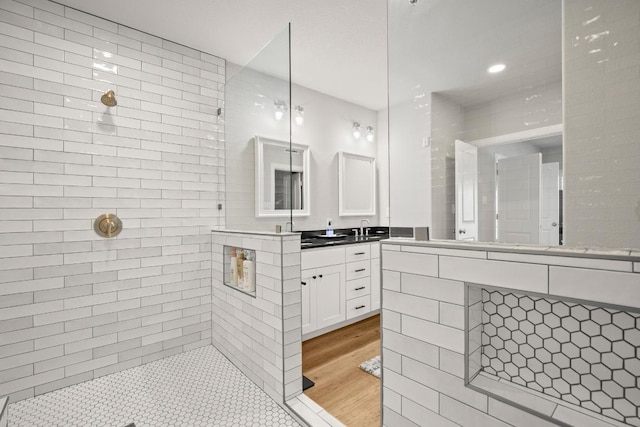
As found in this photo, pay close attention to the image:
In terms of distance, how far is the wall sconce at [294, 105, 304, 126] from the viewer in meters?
3.56

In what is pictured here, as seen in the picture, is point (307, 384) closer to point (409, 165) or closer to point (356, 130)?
point (409, 165)

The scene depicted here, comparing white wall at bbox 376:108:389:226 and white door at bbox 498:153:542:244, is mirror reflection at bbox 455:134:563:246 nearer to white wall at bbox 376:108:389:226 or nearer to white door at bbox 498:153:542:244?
white door at bbox 498:153:542:244

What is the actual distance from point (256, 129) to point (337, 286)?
1791mm

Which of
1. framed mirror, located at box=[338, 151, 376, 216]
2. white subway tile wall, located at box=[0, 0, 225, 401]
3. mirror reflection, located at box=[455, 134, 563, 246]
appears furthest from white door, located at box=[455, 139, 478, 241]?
framed mirror, located at box=[338, 151, 376, 216]

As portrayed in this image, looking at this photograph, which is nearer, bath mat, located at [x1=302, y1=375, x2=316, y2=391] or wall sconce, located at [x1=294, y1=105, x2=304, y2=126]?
bath mat, located at [x1=302, y1=375, x2=316, y2=391]

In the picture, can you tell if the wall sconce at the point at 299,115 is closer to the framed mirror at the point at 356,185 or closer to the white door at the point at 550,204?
the framed mirror at the point at 356,185

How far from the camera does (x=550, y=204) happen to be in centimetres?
92

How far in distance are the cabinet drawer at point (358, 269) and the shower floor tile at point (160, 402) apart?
1.49 meters

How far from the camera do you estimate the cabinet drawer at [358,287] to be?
3293mm

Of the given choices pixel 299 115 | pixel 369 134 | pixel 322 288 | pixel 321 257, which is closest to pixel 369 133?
pixel 369 134

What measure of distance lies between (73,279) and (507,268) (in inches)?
111

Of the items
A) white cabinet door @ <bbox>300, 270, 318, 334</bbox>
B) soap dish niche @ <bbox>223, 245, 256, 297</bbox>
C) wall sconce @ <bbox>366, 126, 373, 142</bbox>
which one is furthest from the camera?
wall sconce @ <bbox>366, 126, 373, 142</bbox>

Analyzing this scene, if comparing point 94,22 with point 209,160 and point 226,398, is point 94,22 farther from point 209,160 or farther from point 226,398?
point 226,398

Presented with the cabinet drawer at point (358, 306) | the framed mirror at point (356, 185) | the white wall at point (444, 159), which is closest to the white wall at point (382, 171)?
the framed mirror at point (356, 185)
